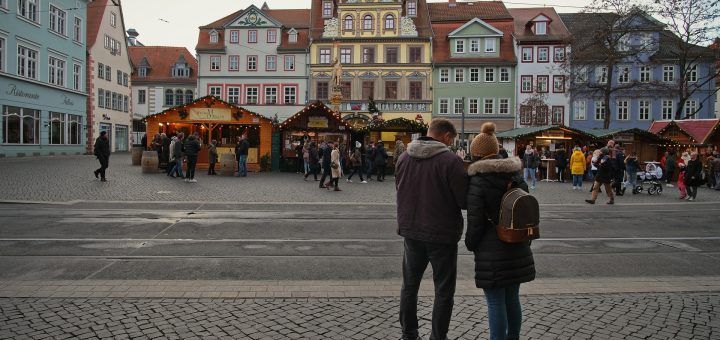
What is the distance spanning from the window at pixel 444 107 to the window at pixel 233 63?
20.2 m

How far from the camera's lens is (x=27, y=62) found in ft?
108

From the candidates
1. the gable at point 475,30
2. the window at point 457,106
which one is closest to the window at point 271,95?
the window at point 457,106

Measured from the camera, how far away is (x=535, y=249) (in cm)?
799

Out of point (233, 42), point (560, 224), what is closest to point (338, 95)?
point (560, 224)

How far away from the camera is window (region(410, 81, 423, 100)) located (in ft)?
163

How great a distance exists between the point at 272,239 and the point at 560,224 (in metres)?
5.90

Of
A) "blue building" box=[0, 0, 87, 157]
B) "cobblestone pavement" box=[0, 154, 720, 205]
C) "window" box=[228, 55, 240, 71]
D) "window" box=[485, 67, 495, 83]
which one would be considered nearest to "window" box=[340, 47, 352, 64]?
"window" box=[228, 55, 240, 71]

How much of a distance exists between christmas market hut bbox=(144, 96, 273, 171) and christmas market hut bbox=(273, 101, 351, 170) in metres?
0.91

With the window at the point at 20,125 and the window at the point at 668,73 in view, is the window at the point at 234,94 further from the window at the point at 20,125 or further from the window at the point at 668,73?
the window at the point at 668,73

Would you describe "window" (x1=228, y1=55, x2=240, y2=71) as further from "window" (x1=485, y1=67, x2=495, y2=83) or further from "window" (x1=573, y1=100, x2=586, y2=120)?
"window" (x1=573, y1=100, x2=586, y2=120)

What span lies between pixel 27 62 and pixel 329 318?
117ft

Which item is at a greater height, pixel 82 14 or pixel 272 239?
pixel 82 14

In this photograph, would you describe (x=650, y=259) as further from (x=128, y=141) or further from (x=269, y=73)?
(x=128, y=141)

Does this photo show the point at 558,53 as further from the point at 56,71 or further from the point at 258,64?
the point at 56,71
